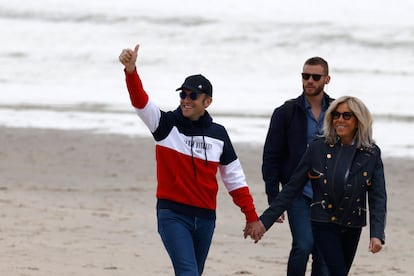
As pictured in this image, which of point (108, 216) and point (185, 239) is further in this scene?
point (108, 216)

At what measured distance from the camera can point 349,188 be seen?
6.27 meters

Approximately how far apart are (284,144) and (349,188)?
42.8 inches

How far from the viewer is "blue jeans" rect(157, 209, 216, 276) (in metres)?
6.33

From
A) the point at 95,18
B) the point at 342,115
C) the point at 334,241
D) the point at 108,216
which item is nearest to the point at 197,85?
the point at 342,115

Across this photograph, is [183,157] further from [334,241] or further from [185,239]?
[334,241]

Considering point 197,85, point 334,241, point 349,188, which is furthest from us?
point 197,85

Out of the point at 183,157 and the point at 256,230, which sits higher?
the point at 183,157

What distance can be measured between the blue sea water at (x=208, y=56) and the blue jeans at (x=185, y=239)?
9.46 m

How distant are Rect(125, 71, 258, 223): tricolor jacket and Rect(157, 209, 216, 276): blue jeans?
49mm

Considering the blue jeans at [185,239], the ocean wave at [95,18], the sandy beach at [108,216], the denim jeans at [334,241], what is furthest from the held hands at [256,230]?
the ocean wave at [95,18]

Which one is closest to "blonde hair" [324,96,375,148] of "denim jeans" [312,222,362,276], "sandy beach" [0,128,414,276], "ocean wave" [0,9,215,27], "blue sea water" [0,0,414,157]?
"denim jeans" [312,222,362,276]

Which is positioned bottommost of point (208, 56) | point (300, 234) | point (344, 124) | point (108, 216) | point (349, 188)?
point (108, 216)

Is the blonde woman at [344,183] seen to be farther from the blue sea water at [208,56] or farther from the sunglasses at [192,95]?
the blue sea water at [208,56]

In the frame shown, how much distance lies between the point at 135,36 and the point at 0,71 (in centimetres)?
605
